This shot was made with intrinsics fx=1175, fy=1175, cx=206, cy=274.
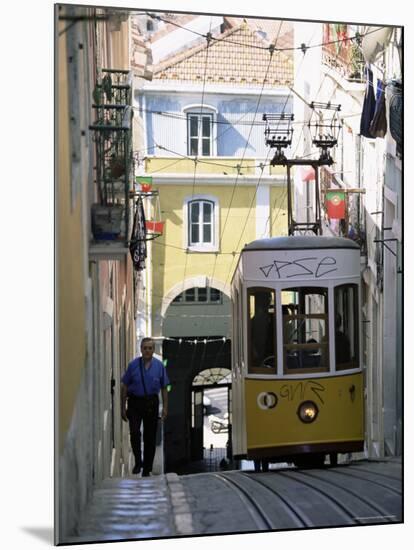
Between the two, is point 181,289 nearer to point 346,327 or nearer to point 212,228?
point 212,228

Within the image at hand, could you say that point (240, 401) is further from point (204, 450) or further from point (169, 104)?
point (169, 104)

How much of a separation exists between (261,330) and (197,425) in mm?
620

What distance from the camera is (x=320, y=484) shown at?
634 centimetres

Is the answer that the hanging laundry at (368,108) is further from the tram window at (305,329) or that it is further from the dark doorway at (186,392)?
the dark doorway at (186,392)

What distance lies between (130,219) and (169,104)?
67 centimetres

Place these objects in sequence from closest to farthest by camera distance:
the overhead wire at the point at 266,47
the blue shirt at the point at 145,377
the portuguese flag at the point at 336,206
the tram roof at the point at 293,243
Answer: the overhead wire at the point at 266,47
the blue shirt at the point at 145,377
the tram roof at the point at 293,243
the portuguese flag at the point at 336,206

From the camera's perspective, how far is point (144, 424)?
6.31 meters

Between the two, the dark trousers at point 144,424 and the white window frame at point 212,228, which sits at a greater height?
the white window frame at point 212,228

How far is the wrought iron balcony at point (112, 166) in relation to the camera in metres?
5.91

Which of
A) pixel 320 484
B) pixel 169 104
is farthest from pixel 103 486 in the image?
pixel 169 104

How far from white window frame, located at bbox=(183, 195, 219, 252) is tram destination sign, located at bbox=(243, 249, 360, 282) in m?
0.19

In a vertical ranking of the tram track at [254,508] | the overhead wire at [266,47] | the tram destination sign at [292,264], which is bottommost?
the tram track at [254,508]

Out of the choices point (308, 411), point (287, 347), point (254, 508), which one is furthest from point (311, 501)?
point (287, 347)

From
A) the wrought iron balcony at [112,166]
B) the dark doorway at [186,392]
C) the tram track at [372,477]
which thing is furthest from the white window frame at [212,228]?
the tram track at [372,477]
